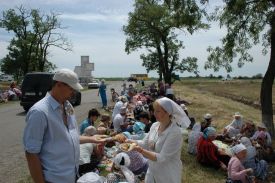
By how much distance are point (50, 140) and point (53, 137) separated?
36 millimetres

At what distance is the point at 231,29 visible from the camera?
52.0 feet

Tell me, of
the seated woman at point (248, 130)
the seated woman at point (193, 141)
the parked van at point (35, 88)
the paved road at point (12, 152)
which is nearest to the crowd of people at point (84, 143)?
the paved road at point (12, 152)

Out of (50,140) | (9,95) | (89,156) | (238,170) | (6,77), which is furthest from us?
(6,77)

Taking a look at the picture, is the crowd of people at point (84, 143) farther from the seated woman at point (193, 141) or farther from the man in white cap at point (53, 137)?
the seated woman at point (193, 141)

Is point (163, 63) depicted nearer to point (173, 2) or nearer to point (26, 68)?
point (26, 68)

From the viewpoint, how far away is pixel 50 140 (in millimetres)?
3730

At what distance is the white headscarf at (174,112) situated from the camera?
197 inches

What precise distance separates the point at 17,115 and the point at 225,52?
10606mm

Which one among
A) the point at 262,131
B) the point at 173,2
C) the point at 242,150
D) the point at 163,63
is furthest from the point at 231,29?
the point at 163,63

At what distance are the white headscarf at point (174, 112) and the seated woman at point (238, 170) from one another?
3.84 metres

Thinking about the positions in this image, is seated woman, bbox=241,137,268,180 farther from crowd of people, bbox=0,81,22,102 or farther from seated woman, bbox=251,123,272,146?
crowd of people, bbox=0,81,22,102

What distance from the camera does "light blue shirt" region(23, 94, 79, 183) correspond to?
3648 mm

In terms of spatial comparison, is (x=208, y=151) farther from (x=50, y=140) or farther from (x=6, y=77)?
(x=6, y=77)

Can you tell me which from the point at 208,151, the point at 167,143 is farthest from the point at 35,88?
the point at 167,143
